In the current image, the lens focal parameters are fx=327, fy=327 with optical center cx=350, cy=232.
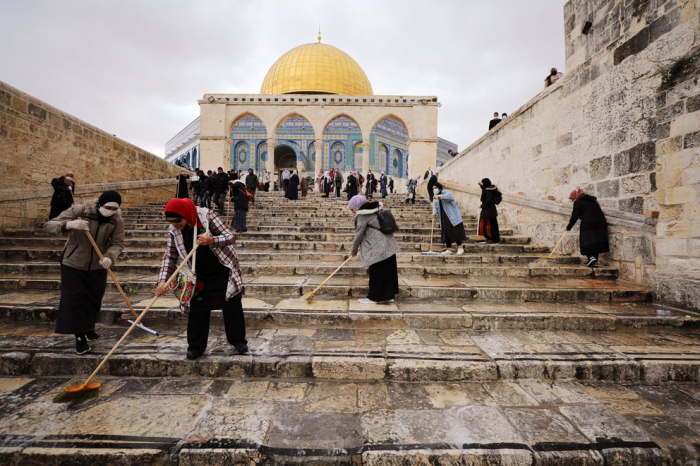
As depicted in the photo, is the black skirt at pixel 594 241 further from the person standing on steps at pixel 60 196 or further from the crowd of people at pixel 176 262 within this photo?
the person standing on steps at pixel 60 196

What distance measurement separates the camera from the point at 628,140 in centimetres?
504

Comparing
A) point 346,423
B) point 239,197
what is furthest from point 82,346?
point 239,197

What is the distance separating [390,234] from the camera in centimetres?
418

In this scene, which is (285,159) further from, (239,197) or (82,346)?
(82,346)

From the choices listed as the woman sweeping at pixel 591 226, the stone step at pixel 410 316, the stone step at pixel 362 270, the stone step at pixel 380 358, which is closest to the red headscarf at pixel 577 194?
the woman sweeping at pixel 591 226

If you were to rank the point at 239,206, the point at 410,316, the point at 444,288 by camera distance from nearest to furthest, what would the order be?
the point at 410,316, the point at 444,288, the point at 239,206

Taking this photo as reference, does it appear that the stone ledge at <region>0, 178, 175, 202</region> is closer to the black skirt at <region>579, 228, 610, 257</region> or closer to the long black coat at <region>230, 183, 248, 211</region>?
the long black coat at <region>230, 183, 248, 211</region>

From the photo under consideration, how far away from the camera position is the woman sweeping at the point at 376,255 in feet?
13.5

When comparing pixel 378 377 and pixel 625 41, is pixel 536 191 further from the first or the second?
pixel 378 377

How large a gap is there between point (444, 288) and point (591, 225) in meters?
2.94

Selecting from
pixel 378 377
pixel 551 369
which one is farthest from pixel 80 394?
pixel 551 369

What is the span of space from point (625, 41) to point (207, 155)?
1815cm

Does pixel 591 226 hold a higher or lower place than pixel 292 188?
lower

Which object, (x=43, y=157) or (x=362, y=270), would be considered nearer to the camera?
(x=362, y=270)
